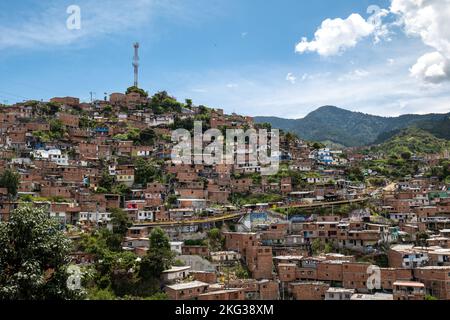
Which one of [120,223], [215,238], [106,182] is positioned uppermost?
[106,182]

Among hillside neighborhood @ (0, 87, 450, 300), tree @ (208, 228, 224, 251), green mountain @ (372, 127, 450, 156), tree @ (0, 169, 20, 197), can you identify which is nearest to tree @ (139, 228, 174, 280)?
hillside neighborhood @ (0, 87, 450, 300)

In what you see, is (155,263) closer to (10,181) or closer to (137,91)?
(10,181)

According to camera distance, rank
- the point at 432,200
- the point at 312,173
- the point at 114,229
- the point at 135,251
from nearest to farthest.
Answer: the point at 135,251 → the point at 114,229 → the point at 432,200 → the point at 312,173

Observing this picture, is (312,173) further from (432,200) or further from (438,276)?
(438,276)

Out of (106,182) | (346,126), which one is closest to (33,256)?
(106,182)

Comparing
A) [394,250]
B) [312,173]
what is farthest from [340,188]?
[394,250]

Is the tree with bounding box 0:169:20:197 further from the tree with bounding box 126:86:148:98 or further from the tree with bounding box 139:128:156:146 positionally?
the tree with bounding box 126:86:148:98

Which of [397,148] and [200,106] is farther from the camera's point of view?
[397,148]
